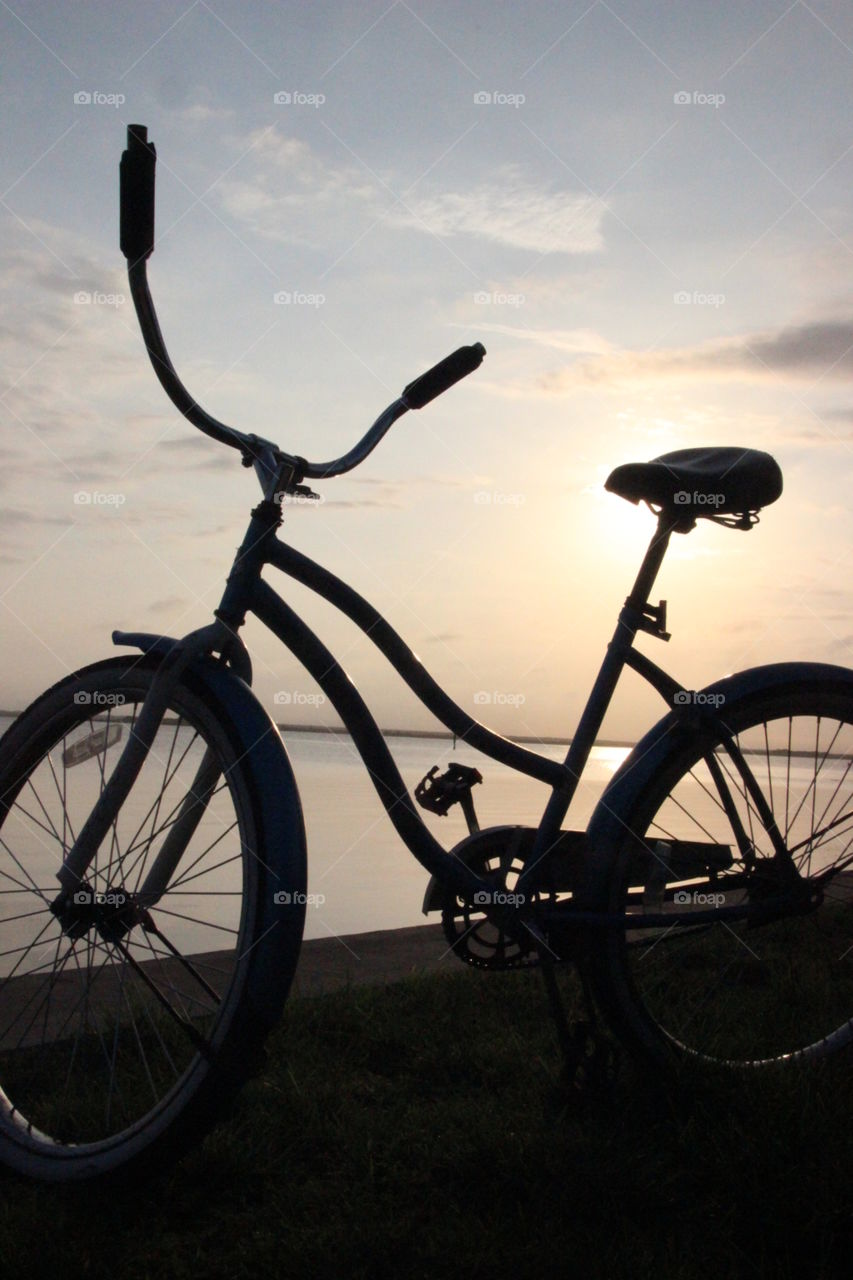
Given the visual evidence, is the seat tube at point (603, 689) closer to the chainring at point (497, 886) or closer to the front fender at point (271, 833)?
the chainring at point (497, 886)

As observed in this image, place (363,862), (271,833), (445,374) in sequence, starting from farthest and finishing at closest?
(363,862)
(445,374)
(271,833)

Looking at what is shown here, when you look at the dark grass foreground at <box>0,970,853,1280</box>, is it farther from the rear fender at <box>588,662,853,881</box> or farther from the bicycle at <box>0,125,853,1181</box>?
the rear fender at <box>588,662,853,881</box>

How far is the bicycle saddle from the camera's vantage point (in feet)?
7.68

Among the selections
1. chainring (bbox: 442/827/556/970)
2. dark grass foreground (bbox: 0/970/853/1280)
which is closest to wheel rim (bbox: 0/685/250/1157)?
dark grass foreground (bbox: 0/970/853/1280)

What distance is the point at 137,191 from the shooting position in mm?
1947

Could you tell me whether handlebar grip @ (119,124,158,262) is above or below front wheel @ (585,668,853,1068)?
above

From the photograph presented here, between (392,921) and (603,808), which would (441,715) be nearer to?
(603,808)

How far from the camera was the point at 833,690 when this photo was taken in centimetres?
243

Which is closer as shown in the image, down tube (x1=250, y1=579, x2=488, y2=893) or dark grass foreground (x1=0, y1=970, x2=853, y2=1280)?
dark grass foreground (x1=0, y1=970, x2=853, y2=1280)

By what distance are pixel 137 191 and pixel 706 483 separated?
4.23ft

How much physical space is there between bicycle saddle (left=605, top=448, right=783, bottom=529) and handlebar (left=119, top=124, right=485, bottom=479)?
439 mm

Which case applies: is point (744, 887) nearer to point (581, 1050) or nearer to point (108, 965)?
point (581, 1050)

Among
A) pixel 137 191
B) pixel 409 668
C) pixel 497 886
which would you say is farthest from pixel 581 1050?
pixel 137 191

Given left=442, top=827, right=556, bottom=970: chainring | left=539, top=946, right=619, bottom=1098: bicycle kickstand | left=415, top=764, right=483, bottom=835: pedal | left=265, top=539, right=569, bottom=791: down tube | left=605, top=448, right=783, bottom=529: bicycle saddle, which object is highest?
left=605, top=448, right=783, bottom=529: bicycle saddle
